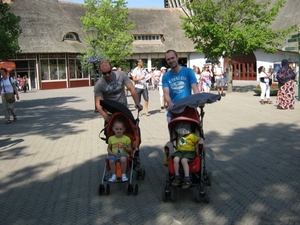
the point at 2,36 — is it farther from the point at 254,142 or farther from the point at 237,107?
the point at 254,142

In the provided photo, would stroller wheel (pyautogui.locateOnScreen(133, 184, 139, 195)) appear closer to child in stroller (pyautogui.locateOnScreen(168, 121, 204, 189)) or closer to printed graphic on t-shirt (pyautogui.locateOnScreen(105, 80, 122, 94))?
child in stroller (pyautogui.locateOnScreen(168, 121, 204, 189))

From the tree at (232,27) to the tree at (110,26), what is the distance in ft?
45.6

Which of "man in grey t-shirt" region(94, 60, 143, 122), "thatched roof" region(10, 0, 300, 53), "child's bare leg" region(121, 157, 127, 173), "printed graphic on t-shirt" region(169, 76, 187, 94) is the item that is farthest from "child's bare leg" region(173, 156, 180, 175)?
"thatched roof" region(10, 0, 300, 53)

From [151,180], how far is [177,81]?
163cm

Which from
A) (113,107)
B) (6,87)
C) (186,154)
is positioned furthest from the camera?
(6,87)

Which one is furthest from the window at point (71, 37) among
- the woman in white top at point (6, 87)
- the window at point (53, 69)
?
the woman in white top at point (6, 87)

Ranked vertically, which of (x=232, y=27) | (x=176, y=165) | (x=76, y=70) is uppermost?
(x=232, y=27)

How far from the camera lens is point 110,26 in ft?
120

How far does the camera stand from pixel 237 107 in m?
15.6

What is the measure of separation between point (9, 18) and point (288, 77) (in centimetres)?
1364

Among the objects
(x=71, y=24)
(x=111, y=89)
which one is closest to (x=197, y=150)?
(x=111, y=89)

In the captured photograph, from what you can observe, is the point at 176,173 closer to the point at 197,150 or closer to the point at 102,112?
the point at 197,150

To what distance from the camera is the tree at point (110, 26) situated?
3612 cm

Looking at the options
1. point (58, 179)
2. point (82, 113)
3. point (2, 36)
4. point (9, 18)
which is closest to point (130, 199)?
point (58, 179)
